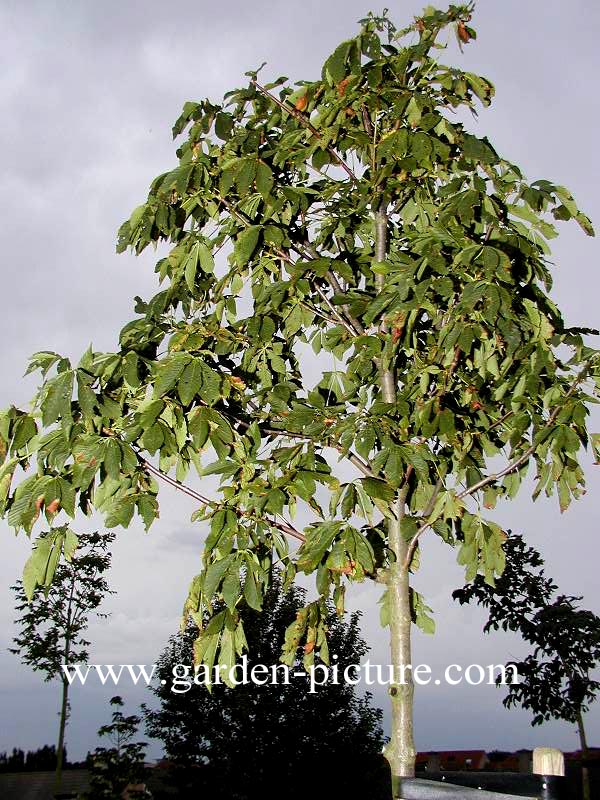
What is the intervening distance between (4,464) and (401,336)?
220 cm

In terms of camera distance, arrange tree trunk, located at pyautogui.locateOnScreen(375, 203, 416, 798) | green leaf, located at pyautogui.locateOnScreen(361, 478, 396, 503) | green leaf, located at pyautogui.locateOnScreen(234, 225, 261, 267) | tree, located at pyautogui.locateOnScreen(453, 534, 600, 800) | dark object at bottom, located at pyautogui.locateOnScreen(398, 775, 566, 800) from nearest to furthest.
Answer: dark object at bottom, located at pyautogui.locateOnScreen(398, 775, 566, 800)
green leaf, located at pyautogui.locateOnScreen(361, 478, 396, 503)
tree trunk, located at pyautogui.locateOnScreen(375, 203, 416, 798)
green leaf, located at pyautogui.locateOnScreen(234, 225, 261, 267)
tree, located at pyautogui.locateOnScreen(453, 534, 600, 800)

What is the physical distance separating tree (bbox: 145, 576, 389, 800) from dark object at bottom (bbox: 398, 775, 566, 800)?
8.85 m

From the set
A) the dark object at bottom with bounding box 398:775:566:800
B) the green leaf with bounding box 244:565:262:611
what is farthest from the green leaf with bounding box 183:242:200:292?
the dark object at bottom with bounding box 398:775:566:800

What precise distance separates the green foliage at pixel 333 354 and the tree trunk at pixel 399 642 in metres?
0.05

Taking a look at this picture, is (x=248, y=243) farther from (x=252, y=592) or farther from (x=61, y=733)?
(x=61, y=733)

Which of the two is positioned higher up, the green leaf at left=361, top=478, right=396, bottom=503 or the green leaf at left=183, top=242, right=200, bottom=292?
the green leaf at left=183, top=242, right=200, bottom=292

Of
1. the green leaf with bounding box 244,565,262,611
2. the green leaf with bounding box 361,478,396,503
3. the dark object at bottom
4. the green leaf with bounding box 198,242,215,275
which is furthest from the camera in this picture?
the green leaf with bounding box 198,242,215,275

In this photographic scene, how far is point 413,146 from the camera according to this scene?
4.57 metres

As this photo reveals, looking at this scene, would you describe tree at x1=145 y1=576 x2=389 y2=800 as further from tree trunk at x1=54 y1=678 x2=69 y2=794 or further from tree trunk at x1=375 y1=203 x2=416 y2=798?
tree trunk at x1=375 y1=203 x2=416 y2=798

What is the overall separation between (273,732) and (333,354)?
8.95 meters

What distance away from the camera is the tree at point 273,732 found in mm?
12312

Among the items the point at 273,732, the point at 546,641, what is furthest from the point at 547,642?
the point at 273,732

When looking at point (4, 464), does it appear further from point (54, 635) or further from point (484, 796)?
point (54, 635)

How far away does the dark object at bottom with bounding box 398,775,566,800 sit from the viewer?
3.39m
